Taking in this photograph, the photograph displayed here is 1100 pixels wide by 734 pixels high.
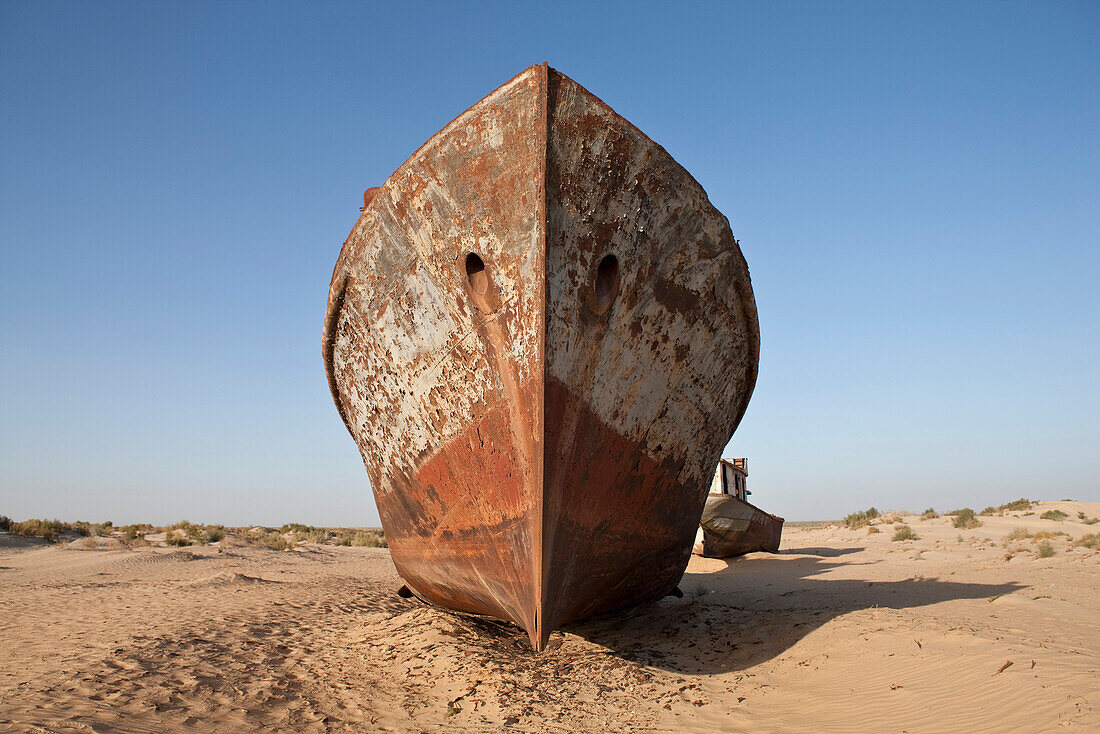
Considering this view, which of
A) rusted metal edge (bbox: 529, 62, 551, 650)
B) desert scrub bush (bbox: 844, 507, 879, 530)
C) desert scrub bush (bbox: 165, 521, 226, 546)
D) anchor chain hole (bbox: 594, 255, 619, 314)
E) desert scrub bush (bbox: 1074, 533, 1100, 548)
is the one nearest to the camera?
rusted metal edge (bbox: 529, 62, 551, 650)

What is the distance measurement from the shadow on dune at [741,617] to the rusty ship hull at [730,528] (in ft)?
10.7

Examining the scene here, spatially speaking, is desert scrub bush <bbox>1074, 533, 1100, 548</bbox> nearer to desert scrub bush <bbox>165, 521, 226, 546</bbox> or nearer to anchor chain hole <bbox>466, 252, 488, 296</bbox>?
anchor chain hole <bbox>466, 252, 488, 296</bbox>

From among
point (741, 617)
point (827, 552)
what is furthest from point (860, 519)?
point (741, 617)

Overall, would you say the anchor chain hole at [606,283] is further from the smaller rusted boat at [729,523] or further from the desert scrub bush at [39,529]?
the desert scrub bush at [39,529]

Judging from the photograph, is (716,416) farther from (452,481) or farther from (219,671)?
(219,671)

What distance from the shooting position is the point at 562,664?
14.7 feet

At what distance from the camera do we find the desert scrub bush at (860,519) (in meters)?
24.9

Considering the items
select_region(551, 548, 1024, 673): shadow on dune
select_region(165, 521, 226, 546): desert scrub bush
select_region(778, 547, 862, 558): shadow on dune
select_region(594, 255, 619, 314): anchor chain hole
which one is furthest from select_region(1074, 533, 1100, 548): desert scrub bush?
select_region(165, 521, 226, 546): desert scrub bush

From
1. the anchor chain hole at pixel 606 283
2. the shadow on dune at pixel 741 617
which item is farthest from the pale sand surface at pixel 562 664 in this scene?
the anchor chain hole at pixel 606 283

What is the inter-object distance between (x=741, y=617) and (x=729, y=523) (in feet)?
24.4

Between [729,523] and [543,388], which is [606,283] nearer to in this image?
[543,388]

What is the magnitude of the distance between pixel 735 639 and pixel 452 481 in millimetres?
2831

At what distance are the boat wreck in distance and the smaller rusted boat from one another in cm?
837

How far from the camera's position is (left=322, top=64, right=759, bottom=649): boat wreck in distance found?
11.6 ft
